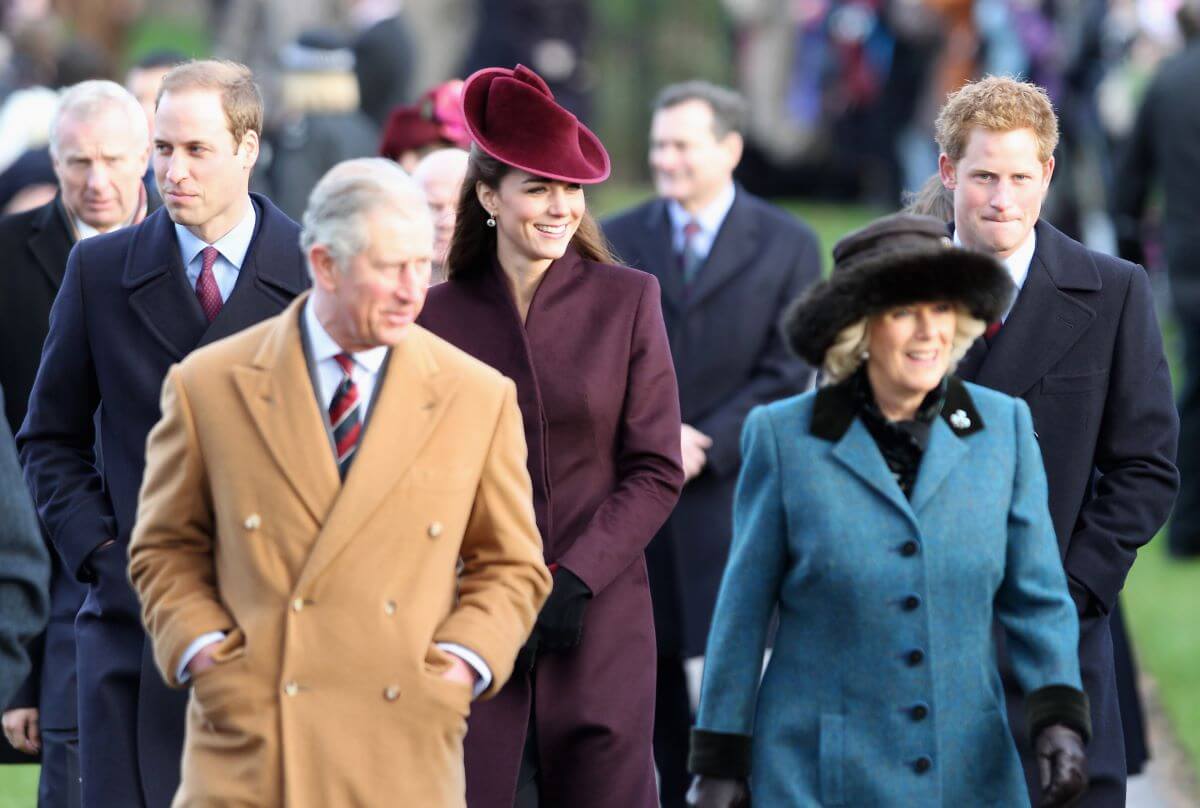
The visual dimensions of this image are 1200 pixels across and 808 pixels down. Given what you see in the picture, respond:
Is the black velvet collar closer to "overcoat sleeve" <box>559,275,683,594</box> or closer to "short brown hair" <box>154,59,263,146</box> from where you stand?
"overcoat sleeve" <box>559,275,683,594</box>

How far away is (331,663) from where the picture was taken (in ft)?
15.3

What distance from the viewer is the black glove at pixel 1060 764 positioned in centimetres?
480

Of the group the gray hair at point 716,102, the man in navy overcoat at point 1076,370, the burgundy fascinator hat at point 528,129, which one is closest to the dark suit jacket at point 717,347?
the gray hair at point 716,102

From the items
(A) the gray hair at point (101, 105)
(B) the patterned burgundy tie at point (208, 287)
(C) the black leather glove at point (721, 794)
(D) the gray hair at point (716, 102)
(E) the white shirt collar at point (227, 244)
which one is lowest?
(C) the black leather glove at point (721, 794)

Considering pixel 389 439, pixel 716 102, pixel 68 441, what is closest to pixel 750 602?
pixel 389 439

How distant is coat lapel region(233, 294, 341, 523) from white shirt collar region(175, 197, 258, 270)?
1139 millimetres

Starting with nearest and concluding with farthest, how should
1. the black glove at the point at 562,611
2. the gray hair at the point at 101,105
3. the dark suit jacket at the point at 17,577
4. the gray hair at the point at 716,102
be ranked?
the dark suit jacket at the point at 17,577 < the black glove at the point at 562,611 < the gray hair at the point at 101,105 < the gray hair at the point at 716,102

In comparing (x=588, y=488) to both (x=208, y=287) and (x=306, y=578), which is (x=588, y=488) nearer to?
(x=208, y=287)

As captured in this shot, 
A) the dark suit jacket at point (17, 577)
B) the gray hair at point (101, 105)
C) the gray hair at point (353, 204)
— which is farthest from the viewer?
the gray hair at point (101, 105)

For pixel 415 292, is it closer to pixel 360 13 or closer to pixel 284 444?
pixel 284 444

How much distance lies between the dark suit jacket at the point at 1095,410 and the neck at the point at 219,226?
5.92ft

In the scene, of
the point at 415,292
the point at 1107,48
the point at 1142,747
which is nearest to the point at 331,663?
the point at 415,292

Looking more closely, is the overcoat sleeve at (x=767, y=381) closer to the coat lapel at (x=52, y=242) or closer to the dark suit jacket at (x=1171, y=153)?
the coat lapel at (x=52, y=242)

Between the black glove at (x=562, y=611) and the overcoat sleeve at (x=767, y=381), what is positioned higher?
the overcoat sleeve at (x=767, y=381)
